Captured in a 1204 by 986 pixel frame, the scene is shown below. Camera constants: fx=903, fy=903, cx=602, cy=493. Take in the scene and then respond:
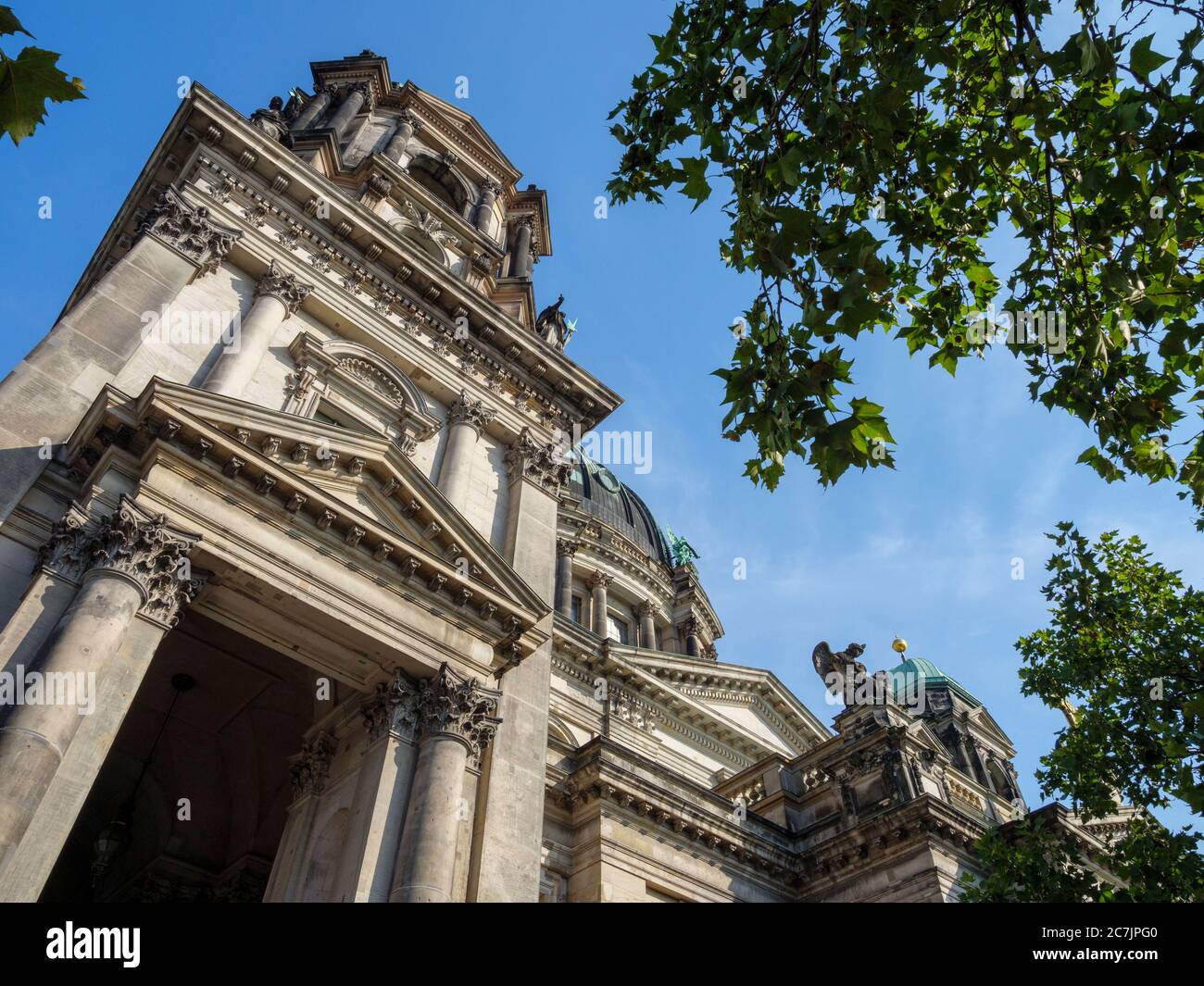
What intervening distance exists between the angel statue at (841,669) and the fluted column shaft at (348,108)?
22.4 m

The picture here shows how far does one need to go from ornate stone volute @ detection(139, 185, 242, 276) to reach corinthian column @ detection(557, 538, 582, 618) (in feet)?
85.7

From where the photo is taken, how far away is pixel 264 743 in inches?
687

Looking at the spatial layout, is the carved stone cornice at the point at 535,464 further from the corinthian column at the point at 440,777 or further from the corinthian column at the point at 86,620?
the corinthian column at the point at 86,620

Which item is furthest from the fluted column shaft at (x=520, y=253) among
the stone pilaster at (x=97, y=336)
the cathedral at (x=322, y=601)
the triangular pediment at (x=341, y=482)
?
the triangular pediment at (x=341, y=482)

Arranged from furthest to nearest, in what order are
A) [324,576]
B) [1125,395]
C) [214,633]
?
[214,633] → [324,576] → [1125,395]

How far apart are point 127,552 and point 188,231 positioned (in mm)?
8107

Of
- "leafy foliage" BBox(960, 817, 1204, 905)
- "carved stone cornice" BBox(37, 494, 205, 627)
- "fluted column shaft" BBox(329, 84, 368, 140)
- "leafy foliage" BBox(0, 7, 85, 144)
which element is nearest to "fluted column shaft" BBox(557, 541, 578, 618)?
"fluted column shaft" BBox(329, 84, 368, 140)

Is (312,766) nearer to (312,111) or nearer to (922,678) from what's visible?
(312,111)

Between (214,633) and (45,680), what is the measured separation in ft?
19.7

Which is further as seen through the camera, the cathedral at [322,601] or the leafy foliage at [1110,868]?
the leafy foliage at [1110,868]

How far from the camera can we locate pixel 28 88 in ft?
16.7

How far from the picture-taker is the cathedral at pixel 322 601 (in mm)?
11820
